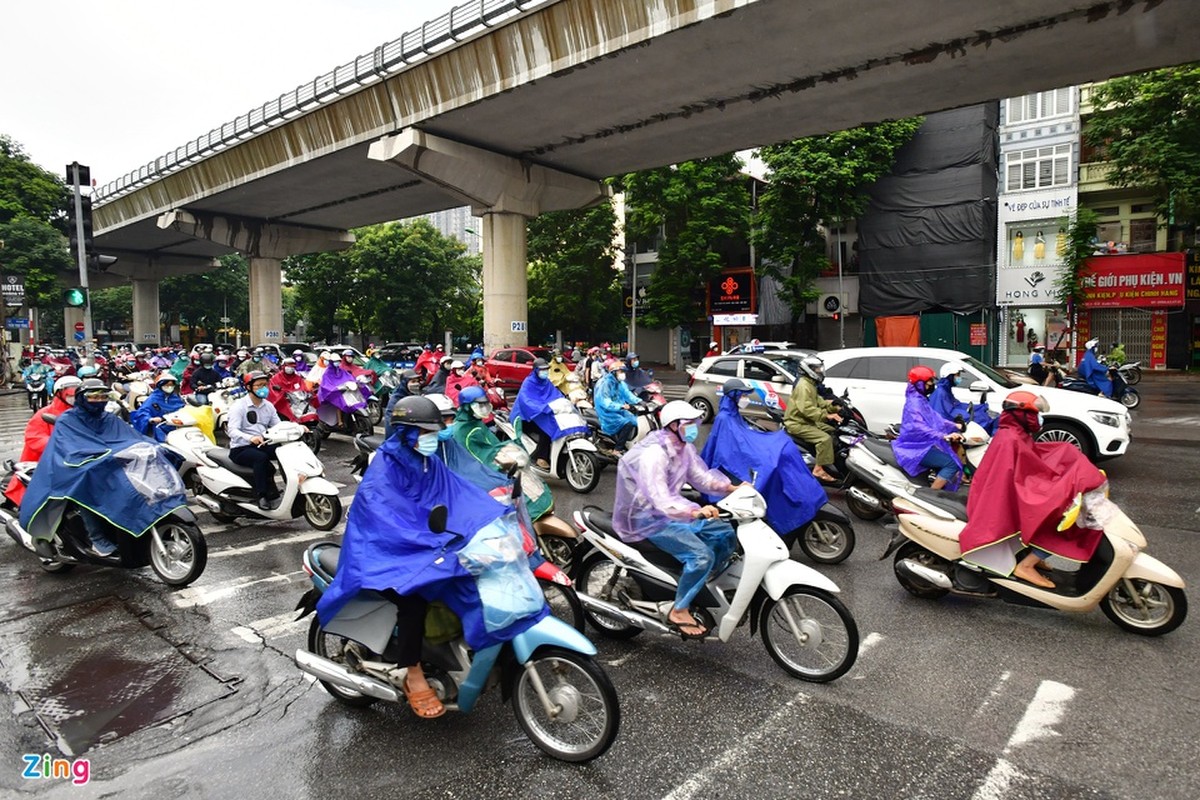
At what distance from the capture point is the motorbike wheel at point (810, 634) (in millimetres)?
3833

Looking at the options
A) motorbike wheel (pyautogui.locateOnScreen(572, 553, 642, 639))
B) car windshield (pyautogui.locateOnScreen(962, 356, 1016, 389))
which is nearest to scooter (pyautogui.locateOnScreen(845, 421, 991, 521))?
motorbike wheel (pyautogui.locateOnScreen(572, 553, 642, 639))

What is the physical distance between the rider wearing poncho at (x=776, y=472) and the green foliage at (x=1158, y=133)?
960 inches

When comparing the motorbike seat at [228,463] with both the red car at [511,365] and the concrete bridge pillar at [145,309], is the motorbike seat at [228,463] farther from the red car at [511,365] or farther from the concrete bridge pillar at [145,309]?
the concrete bridge pillar at [145,309]

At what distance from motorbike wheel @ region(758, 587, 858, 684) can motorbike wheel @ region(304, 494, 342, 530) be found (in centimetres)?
473

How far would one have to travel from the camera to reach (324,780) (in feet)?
10.2

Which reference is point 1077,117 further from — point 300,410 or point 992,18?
point 300,410

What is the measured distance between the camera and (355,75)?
19.9m

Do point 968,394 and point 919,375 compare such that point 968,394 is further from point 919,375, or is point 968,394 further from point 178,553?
point 178,553

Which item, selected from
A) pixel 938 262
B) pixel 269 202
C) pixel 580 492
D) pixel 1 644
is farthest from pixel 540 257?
pixel 1 644

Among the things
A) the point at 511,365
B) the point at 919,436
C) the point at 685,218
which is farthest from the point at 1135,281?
the point at 919,436

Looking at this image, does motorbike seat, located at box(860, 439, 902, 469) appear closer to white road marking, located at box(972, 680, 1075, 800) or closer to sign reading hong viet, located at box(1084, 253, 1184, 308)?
white road marking, located at box(972, 680, 1075, 800)

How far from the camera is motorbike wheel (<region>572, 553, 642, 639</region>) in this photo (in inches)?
178

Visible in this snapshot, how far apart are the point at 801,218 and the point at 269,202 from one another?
70.4 feet

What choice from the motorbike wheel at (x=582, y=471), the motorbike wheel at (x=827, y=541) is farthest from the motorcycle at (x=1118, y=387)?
the motorbike wheel at (x=827, y=541)
